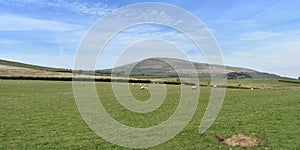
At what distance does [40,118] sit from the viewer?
15914 millimetres

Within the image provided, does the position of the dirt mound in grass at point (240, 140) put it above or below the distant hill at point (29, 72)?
below

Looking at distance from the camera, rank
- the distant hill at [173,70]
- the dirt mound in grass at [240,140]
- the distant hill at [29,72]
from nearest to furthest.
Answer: the dirt mound in grass at [240,140] → the distant hill at [173,70] → the distant hill at [29,72]

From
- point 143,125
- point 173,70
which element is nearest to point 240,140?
point 143,125

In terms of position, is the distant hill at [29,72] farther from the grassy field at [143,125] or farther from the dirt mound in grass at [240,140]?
the dirt mound in grass at [240,140]

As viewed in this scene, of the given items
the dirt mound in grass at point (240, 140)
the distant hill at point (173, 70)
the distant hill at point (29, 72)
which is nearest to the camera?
the dirt mound in grass at point (240, 140)

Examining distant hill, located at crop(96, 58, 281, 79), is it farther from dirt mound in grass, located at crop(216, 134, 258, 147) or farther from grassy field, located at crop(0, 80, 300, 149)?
dirt mound in grass, located at crop(216, 134, 258, 147)

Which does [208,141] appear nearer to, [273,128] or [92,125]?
[273,128]

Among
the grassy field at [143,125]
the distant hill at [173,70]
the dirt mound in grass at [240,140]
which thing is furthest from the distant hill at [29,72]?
the dirt mound in grass at [240,140]

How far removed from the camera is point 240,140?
36.2 ft

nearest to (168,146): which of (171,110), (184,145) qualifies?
(184,145)

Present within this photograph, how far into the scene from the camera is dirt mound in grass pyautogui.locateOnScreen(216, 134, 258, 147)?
1056 centimetres

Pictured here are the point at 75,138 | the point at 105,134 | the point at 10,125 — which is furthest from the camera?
the point at 10,125

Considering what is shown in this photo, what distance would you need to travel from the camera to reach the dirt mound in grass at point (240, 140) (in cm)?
1056

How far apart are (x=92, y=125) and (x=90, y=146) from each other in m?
3.88
